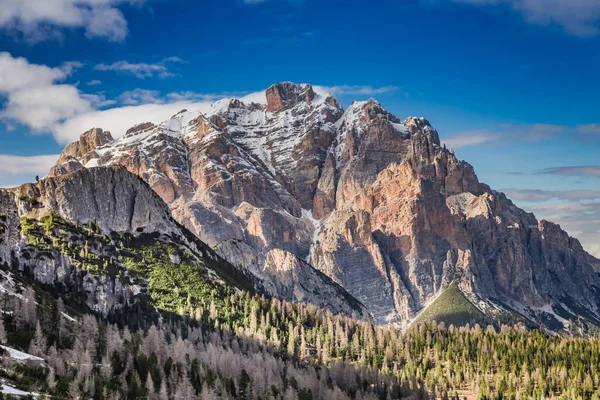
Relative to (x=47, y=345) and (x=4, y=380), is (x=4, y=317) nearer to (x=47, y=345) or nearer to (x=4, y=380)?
(x=47, y=345)

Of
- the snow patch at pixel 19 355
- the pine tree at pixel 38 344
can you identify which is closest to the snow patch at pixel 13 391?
the snow patch at pixel 19 355

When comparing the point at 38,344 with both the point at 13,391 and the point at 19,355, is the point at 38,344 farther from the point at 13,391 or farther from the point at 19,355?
the point at 13,391

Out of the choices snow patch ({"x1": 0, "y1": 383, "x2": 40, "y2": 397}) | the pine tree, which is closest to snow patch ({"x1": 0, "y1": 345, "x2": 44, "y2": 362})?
the pine tree

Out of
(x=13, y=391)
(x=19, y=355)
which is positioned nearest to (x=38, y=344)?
(x=19, y=355)

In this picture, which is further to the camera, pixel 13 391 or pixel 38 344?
pixel 38 344

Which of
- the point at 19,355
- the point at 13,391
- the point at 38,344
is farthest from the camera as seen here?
the point at 38,344

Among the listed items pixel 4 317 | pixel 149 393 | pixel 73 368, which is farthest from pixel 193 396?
pixel 4 317

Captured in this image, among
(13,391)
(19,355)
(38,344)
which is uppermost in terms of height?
(38,344)

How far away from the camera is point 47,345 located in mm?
190250

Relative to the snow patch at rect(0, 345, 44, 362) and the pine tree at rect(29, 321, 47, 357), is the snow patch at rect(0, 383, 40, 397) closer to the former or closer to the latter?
the snow patch at rect(0, 345, 44, 362)

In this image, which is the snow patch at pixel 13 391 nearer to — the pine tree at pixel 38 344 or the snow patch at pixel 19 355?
the snow patch at pixel 19 355

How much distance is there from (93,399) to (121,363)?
37.7 meters

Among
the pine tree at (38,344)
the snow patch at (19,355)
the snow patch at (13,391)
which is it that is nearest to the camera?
the snow patch at (13,391)

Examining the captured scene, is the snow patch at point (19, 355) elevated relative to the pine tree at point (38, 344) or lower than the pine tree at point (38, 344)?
lower
